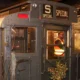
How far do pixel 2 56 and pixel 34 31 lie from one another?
1.25 meters

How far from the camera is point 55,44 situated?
725cm

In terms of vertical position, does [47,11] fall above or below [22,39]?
above

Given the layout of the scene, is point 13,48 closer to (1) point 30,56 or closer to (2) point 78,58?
(1) point 30,56

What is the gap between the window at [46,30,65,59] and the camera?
715 cm

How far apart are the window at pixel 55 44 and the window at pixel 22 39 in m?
0.56

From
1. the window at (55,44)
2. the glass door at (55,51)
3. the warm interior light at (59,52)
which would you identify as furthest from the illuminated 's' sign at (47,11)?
the warm interior light at (59,52)

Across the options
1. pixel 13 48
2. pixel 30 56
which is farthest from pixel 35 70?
pixel 13 48

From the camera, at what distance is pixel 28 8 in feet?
22.7

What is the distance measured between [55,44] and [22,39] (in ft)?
3.74

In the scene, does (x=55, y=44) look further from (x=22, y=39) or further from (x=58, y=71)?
(x=22, y=39)

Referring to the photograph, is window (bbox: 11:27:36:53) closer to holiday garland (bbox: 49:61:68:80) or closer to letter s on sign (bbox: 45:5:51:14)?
letter s on sign (bbox: 45:5:51:14)

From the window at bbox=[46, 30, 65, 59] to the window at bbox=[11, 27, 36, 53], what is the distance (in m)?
0.56

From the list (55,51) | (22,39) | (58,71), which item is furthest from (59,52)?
(22,39)

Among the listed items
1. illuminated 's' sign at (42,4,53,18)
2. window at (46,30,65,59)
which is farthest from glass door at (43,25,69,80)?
illuminated 's' sign at (42,4,53,18)
